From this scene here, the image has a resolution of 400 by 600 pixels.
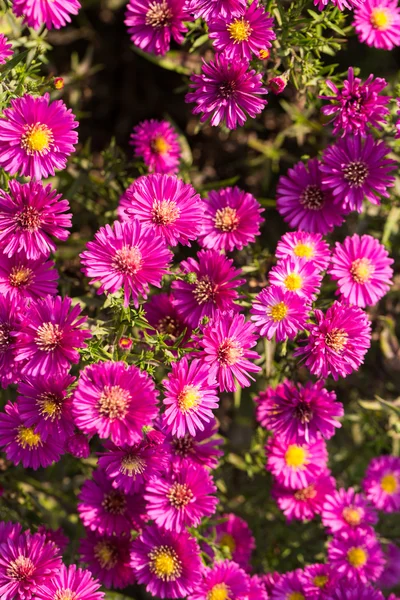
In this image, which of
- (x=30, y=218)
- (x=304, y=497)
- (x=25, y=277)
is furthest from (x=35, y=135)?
(x=304, y=497)

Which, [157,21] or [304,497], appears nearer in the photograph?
[157,21]

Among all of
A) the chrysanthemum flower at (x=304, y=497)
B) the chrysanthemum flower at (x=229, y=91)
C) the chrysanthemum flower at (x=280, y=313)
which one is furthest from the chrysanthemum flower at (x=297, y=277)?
the chrysanthemum flower at (x=304, y=497)

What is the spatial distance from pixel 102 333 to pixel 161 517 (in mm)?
456

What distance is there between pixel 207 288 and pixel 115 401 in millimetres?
368

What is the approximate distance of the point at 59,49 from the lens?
2293 mm

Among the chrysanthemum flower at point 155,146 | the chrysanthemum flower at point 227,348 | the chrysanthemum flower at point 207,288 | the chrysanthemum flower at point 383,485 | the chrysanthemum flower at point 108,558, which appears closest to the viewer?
the chrysanthemum flower at point 227,348

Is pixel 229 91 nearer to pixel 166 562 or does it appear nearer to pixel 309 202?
pixel 309 202

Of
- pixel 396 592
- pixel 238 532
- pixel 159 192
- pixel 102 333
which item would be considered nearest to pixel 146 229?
pixel 159 192

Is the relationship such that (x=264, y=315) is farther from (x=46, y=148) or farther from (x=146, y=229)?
(x=46, y=148)

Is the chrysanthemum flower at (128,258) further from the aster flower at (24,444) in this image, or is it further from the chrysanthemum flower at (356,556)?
the chrysanthemum flower at (356,556)

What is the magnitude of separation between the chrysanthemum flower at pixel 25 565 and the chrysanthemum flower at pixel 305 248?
2.82ft

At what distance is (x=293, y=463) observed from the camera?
1739 mm

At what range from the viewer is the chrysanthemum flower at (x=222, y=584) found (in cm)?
161

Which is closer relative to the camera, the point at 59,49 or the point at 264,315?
the point at 264,315
